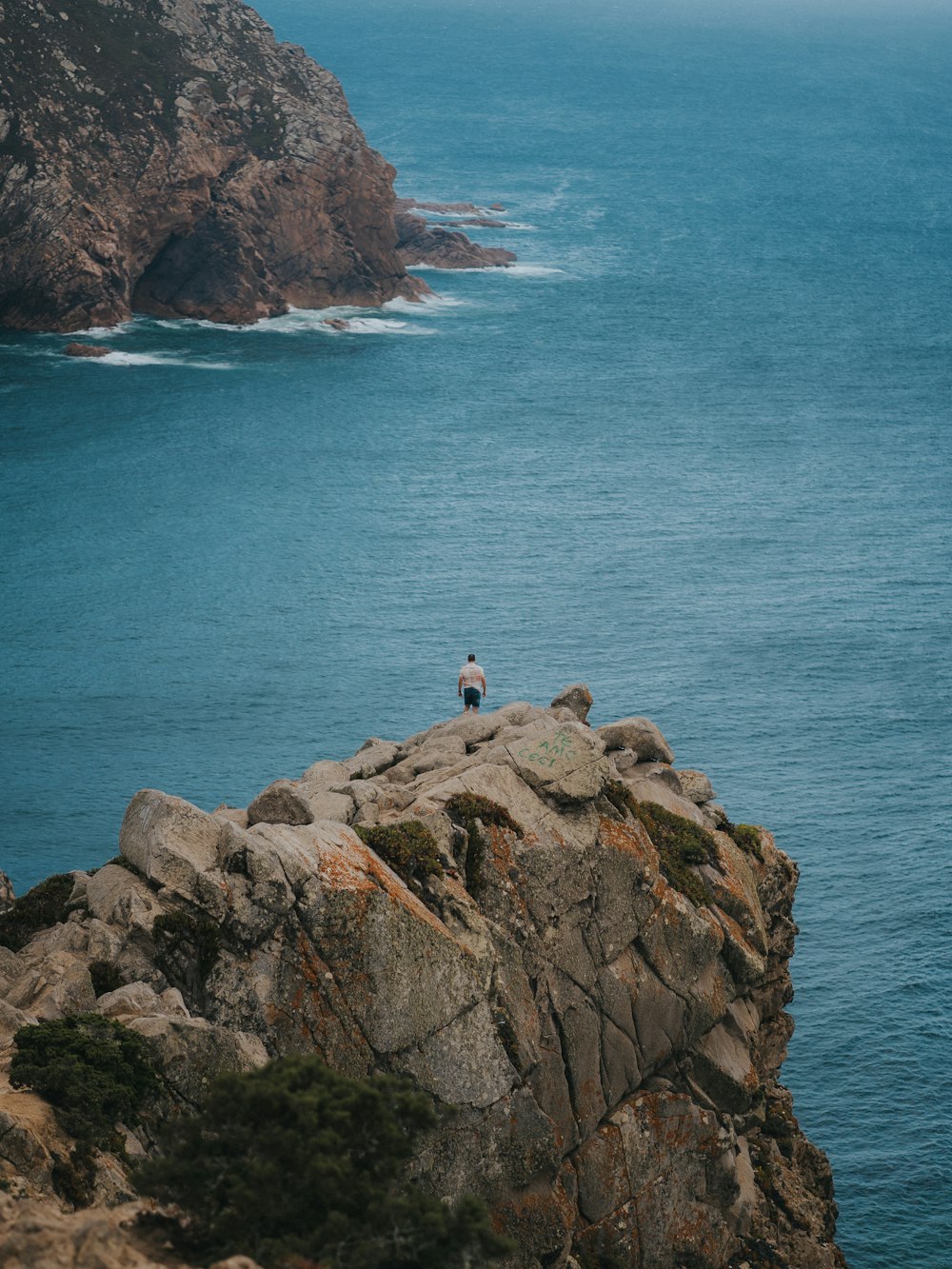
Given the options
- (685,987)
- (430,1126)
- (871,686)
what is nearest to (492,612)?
(871,686)

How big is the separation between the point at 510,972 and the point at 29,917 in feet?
47.5

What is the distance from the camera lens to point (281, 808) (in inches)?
1964

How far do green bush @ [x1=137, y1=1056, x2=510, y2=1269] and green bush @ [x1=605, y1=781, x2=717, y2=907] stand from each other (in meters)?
27.2

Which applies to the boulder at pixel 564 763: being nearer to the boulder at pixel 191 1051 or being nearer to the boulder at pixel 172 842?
the boulder at pixel 172 842

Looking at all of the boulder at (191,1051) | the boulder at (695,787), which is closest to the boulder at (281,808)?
the boulder at (191,1051)

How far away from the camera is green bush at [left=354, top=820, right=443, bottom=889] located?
48.7 meters

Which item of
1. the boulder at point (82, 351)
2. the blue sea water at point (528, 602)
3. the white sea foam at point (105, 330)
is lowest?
the blue sea water at point (528, 602)

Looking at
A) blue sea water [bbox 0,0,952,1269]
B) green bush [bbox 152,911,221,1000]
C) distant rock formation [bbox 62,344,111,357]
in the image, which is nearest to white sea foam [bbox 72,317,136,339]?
blue sea water [bbox 0,0,952,1269]

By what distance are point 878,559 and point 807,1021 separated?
250 ft

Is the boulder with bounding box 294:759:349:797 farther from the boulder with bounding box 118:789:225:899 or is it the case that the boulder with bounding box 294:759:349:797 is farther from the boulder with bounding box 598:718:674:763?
the boulder with bounding box 598:718:674:763

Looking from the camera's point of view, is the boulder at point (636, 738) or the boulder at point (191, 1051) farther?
the boulder at point (636, 738)

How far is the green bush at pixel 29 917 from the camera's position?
46.7 m

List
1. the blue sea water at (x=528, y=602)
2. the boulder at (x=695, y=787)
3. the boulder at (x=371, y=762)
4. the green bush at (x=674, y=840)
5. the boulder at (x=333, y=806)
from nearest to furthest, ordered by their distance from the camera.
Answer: the boulder at (x=333, y=806) → the green bush at (x=674, y=840) → the boulder at (x=371, y=762) → the boulder at (x=695, y=787) → the blue sea water at (x=528, y=602)

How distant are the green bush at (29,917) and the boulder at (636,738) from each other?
69.3 feet
